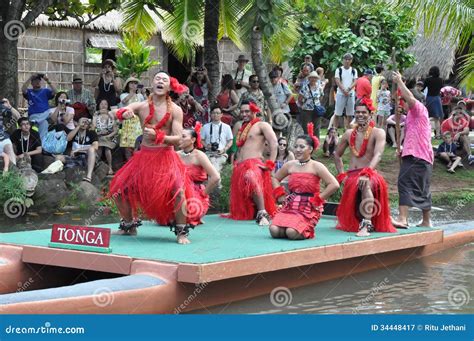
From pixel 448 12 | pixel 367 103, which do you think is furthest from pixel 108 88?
pixel 367 103

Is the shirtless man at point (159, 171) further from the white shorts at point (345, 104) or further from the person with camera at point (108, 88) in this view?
the white shorts at point (345, 104)

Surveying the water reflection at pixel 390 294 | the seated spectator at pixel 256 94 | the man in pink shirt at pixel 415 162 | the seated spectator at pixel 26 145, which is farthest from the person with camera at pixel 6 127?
the water reflection at pixel 390 294

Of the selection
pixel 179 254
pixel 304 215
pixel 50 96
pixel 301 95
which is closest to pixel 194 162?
pixel 304 215

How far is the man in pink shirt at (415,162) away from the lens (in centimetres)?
919

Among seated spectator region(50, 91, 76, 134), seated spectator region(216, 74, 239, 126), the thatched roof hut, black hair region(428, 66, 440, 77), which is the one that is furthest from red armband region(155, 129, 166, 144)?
the thatched roof hut

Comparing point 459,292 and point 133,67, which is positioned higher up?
point 133,67

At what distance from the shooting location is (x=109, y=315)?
5.94m

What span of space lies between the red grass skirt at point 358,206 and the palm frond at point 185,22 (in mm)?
6247

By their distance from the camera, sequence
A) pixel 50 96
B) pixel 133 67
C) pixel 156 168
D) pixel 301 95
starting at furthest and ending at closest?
pixel 133 67, pixel 301 95, pixel 50 96, pixel 156 168

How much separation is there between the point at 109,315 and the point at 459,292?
3.13 m

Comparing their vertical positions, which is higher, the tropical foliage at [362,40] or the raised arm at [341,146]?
the tropical foliage at [362,40]

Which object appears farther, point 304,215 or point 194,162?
point 194,162

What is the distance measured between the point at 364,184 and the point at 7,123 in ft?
17.4

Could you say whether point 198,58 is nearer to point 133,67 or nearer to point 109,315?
point 133,67
